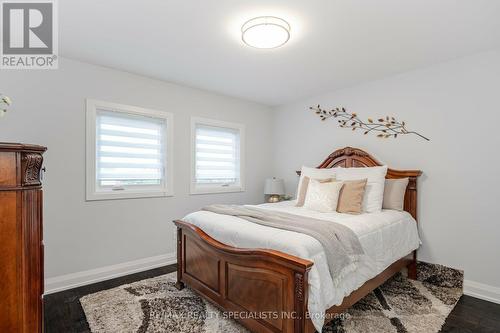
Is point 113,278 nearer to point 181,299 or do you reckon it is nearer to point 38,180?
point 181,299

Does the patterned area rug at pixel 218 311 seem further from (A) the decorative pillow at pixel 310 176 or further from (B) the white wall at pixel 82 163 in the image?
(A) the decorative pillow at pixel 310 176

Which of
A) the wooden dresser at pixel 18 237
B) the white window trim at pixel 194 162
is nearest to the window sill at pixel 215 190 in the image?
the white window trim at pixel 194 162

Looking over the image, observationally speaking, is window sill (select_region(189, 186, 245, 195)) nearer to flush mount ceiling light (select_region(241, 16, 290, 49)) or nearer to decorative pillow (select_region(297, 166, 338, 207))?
decorative pillow (select_region(297, 166, 338, 207))

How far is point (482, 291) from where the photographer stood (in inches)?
101

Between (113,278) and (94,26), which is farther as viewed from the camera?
(113,278)

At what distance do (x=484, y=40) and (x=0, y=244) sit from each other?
3.78m

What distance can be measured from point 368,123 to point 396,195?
1.07 meters

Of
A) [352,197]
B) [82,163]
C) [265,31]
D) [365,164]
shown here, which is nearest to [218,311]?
[352,197]

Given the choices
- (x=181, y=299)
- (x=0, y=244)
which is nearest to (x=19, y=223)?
(x=0, y=244)

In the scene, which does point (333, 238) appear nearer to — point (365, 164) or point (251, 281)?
A: point (251, 281)

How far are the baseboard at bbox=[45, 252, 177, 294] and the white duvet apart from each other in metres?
1.17

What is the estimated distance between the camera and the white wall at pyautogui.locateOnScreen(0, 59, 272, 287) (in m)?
2.62

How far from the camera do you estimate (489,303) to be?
8.06 ft

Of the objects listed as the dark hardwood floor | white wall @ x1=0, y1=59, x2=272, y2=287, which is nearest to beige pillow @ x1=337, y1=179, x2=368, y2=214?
the dark hardwood floor
